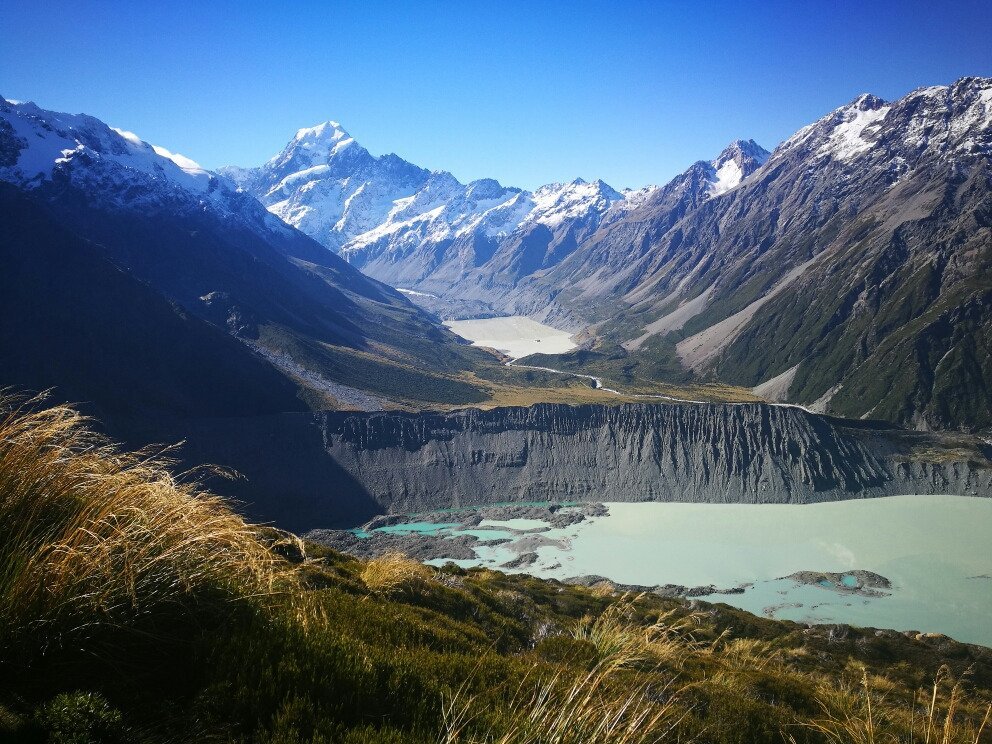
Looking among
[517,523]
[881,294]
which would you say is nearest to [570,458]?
[517,523]

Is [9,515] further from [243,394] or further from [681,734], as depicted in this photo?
[243,394]

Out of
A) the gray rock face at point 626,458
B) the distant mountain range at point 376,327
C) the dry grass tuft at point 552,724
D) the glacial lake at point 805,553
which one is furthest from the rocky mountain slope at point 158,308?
the dry grass tuft at point 552,724

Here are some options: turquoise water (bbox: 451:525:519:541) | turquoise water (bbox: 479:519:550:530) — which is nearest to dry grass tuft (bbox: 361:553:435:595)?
turquoise water (bbox: 451:525:519:541)

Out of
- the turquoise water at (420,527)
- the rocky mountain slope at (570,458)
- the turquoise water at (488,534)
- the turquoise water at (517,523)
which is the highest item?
the rocky mountain slope at (570,458)

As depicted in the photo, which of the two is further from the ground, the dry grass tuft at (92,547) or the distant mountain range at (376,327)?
the distant mountain range at (376,327)

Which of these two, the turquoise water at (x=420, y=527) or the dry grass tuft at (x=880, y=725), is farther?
the turquoise water at (x=420, y=527)

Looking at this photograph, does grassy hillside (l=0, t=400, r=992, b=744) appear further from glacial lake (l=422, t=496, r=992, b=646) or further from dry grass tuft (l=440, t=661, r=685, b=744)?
glacial lake (l=422, t=496, r=992, b=646)

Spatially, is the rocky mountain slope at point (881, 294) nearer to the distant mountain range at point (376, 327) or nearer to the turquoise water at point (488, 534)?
the distant mountain range at point (376, 327)
